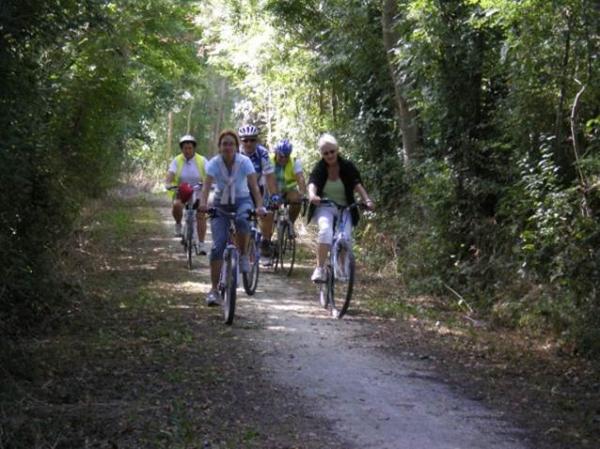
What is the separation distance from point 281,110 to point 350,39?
8.92m

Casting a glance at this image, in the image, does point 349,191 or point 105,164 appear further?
point 105,164

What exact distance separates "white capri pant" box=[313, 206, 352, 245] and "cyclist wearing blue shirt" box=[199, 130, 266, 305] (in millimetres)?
903

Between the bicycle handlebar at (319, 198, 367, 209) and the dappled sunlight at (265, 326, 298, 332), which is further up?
the bicycle handlebar at (319, 198, 367, 209)

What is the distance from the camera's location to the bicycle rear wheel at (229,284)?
905 cm

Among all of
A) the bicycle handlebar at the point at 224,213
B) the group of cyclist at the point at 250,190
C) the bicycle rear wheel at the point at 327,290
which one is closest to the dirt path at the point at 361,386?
the bicycle rear wheel at the point at 327,290

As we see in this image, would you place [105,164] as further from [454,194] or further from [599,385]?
[599,385]

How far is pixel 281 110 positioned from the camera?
25.0 m

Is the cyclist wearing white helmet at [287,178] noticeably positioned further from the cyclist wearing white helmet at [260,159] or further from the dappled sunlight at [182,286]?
the dappled sunlight at [182,286]

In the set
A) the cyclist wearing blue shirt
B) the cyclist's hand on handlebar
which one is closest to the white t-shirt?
the cyclist's hand on handlebar

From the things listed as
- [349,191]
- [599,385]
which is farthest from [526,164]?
[599,385]

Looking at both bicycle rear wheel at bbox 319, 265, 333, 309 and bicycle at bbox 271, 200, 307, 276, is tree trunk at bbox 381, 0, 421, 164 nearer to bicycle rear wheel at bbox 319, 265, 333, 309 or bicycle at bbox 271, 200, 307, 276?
bicycle at bbox 271, 200, 307, 276

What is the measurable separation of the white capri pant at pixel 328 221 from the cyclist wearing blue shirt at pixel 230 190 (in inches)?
35.6

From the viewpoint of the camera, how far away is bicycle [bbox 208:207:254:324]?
9078mm

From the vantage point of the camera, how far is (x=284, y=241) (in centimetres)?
1355
